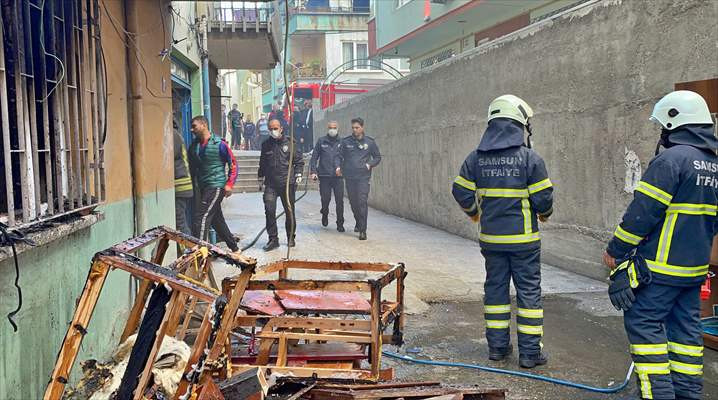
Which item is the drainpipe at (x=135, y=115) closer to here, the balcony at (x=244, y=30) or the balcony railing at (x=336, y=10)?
the balcony at (x=244, y=30)

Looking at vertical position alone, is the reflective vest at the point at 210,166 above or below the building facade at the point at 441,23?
below

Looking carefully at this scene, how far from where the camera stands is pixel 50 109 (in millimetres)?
3596

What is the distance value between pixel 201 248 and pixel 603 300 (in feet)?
14.5

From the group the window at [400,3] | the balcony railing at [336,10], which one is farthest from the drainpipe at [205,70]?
the balcony railing at [336,10]

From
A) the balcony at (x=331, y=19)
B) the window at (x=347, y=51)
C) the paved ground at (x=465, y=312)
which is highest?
the balcony at (x=331, y=19)

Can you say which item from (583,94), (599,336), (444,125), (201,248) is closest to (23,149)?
(201,248)

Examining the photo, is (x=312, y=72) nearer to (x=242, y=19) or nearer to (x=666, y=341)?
(x=242, y=19)

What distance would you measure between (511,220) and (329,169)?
20.1 ft

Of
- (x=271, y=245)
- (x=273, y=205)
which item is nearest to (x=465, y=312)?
(x=271, y=245)

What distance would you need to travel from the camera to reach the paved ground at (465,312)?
430 cm

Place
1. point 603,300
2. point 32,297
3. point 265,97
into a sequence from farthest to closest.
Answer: point 265,97
point 603,300
point 32,297

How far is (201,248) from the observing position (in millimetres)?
3203

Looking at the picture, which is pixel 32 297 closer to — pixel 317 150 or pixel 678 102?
pixel 678 102

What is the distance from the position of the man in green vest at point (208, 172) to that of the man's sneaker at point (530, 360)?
444 centimetres
